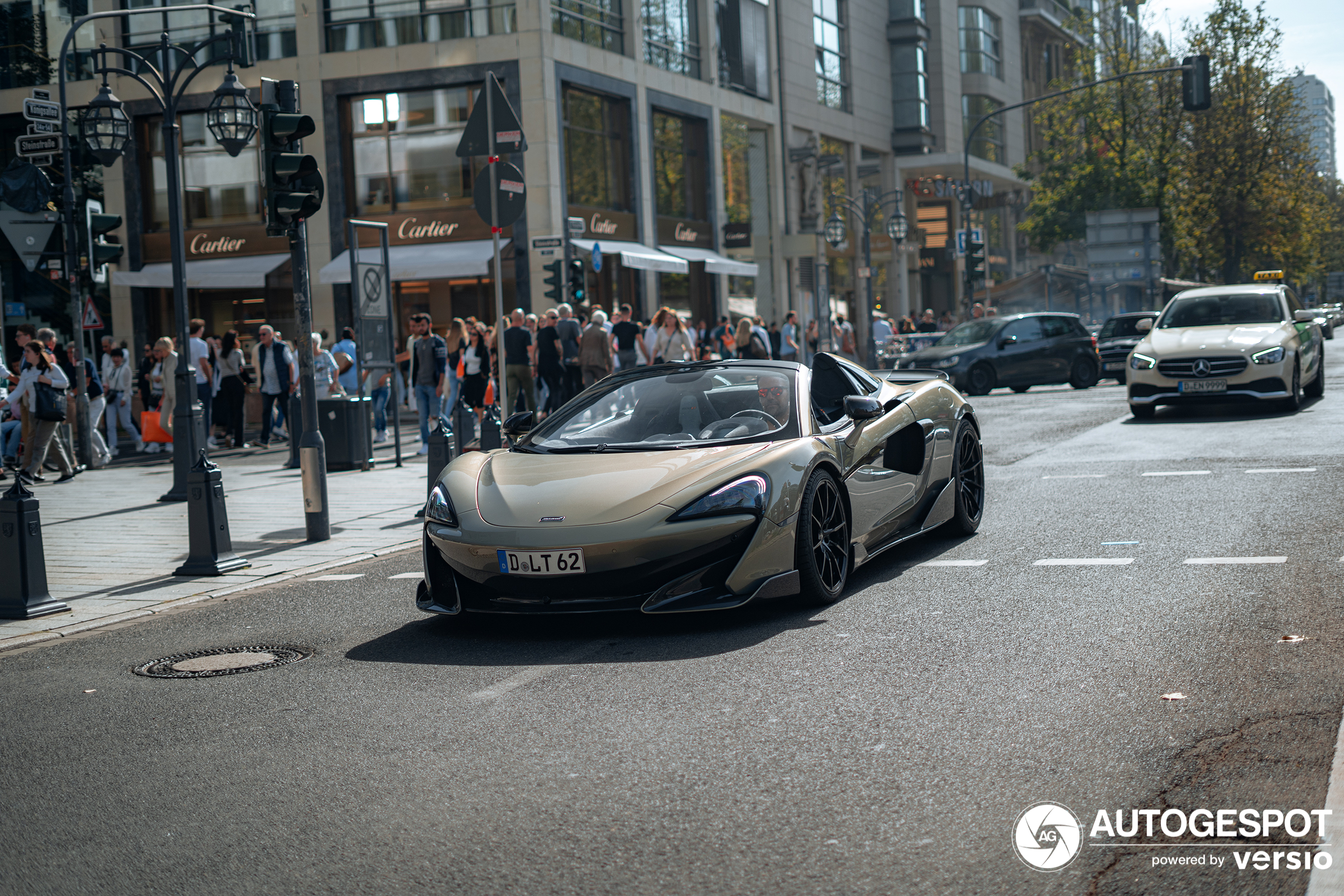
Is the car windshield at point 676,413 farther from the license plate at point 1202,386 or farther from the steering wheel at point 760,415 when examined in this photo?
the license plate at point 1202,386

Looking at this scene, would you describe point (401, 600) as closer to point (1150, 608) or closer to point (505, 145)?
point (1150, 608)

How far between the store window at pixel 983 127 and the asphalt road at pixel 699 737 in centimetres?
5468

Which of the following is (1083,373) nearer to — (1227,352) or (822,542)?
(1227,352)

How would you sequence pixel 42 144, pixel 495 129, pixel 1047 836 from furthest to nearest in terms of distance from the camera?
pixel 42 144 → pixel 495 129 → pixel 1047 836

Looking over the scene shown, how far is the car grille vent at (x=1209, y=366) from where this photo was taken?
1638 centimetres

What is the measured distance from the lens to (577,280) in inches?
1038

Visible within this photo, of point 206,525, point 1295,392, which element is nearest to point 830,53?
point 1295,392

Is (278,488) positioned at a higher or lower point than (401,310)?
lower

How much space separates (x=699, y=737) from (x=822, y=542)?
7.59 feet

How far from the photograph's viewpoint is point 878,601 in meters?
6.90

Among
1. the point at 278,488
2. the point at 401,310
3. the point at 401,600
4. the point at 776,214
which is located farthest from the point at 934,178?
the point at 401,600

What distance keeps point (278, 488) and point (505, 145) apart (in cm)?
517

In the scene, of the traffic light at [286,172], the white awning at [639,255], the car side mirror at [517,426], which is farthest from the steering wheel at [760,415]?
the white awning at [639,255]

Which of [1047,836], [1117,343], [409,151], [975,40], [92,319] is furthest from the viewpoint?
[975,40]
